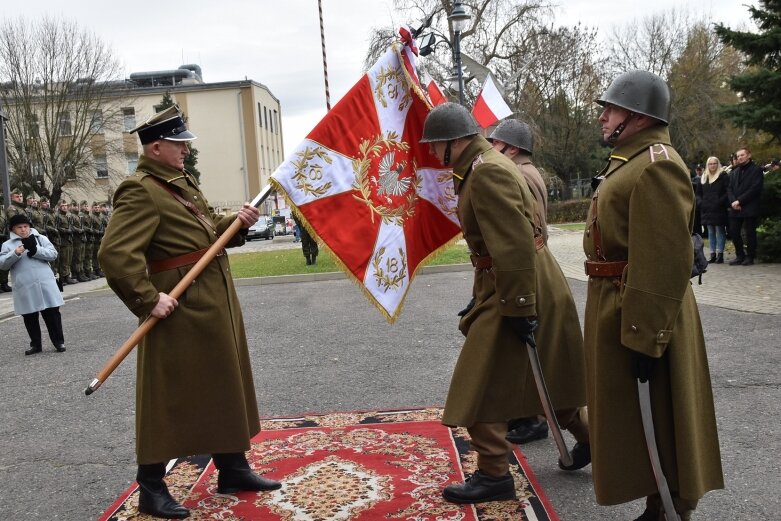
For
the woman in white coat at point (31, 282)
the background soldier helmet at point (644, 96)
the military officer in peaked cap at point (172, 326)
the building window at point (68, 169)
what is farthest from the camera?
the building window at point (68, 169)

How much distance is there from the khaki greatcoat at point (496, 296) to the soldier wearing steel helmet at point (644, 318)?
447mm

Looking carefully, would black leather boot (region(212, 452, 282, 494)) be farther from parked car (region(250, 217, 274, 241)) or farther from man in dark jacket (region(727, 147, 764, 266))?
parked car (region(250, 217, 274, 241))

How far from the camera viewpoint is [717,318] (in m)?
8.62

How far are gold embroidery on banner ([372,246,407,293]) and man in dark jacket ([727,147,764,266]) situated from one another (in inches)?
397

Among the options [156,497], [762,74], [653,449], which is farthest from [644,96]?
[762,74]

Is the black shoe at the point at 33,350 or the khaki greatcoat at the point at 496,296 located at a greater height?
the khaki greatcoat at the point at 496,296

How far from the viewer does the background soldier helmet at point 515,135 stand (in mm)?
5066

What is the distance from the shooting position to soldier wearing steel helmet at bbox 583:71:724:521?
2879mm

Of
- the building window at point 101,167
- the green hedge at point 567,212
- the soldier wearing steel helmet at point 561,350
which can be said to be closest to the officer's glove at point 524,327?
the soldier wearing steel helmet at point 561,350

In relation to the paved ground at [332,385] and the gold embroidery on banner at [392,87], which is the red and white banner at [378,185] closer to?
the gold embroidery on banner at [392,87]

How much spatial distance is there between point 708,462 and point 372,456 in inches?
89.7

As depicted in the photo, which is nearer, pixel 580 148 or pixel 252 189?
pixel 580 148

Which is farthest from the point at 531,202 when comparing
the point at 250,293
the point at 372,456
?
the point at 250,293

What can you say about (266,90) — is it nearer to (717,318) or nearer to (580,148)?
(580,148)
